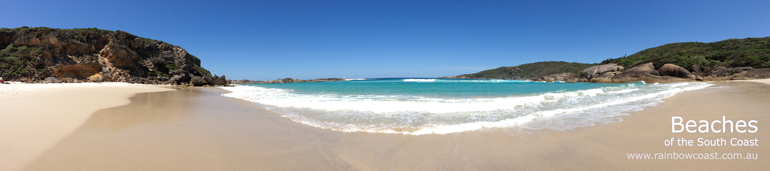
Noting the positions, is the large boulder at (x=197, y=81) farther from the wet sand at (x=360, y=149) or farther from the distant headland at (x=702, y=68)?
the distant headland at (x=702, y=68)

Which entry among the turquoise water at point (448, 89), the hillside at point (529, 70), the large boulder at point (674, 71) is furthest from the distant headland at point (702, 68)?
the hillside at point (529, 70)

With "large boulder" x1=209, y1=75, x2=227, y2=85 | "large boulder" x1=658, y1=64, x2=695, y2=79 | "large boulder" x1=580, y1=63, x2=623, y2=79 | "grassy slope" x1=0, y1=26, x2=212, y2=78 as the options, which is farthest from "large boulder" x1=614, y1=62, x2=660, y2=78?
"grassy slope" x1=0, y1=26, x2=212, y2=78

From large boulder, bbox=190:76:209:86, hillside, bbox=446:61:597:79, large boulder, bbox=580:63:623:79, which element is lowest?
large boulder, bbox=190:76:209:86

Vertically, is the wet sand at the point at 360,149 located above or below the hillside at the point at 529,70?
below

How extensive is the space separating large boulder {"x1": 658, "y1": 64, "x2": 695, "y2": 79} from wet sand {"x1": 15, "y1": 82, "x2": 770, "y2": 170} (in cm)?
3312

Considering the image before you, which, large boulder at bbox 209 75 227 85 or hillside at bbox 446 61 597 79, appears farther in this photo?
hillside at bbox 446 61 597 79

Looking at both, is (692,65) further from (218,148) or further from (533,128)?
(218,148)

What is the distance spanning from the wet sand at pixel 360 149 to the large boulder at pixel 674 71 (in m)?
33.1

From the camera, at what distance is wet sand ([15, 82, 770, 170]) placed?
2314 millimetres

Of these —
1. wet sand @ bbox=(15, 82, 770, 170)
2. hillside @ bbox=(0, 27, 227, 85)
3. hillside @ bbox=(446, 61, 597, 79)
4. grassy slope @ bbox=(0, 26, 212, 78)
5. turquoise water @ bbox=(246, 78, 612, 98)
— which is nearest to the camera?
wet sand @ bbox=(15, 82, 770, 170)

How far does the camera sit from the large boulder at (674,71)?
2638cm

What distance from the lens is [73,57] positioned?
24359mm

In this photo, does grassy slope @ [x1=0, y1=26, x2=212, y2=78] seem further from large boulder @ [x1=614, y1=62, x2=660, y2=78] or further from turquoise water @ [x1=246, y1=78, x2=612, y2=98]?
large boulder @ [x1=614, y1=62, x2=660, y2=78]

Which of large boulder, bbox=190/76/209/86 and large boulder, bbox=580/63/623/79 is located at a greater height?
large boulder, bbox=580/63/623/79
